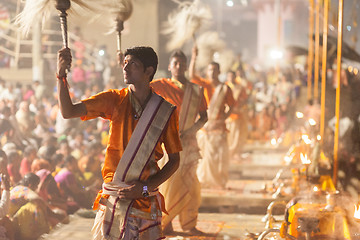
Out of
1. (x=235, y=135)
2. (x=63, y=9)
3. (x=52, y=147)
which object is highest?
(x=63, y=9)

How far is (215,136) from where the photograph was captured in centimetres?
1077

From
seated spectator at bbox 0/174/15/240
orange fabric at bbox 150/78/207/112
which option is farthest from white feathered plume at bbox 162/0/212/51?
seated spectator at bbox 0/174/15/240

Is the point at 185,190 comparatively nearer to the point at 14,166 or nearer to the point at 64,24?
the point at 14,166

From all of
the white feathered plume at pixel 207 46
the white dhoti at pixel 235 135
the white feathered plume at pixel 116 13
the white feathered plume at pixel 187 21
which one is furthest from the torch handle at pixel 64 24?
the white dhoti at pixel 235 135

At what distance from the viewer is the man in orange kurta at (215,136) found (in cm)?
1050

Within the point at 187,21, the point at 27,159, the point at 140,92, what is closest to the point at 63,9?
the point at 140,92

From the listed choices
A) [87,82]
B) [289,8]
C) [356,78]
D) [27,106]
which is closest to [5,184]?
[27,106]

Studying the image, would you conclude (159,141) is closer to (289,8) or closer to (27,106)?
(27,106)

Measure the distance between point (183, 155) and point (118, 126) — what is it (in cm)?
350

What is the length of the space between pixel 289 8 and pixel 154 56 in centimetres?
5378

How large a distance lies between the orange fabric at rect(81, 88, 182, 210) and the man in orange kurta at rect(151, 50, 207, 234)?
311 centimetres

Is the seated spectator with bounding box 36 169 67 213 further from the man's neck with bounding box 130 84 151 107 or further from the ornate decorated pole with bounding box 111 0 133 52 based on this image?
the man's neck with bounding box 130 84 151 107

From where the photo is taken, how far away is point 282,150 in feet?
55.2

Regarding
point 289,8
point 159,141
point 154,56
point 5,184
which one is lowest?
point 5,184
